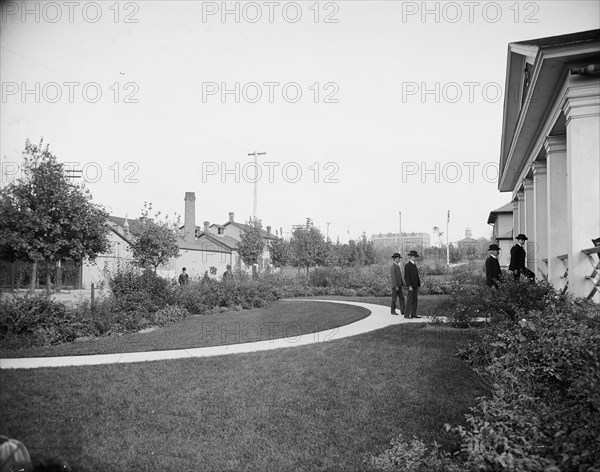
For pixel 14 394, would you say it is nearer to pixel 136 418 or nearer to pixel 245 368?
pixel 136 418

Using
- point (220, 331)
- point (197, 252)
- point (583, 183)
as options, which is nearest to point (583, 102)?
point (583, 183)

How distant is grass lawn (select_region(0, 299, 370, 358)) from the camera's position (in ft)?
29.0

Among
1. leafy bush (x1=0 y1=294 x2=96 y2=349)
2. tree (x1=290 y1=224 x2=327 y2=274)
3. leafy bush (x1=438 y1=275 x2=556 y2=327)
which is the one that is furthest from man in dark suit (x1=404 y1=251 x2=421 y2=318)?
tree (x1=290 y1=224 x2=327 y2=274)

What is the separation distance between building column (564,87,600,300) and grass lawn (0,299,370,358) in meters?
6.17

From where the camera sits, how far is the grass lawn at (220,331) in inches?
348

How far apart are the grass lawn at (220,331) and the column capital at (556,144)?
688 centimetres

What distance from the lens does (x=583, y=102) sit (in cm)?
730

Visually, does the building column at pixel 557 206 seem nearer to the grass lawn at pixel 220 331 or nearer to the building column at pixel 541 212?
the building column at pixel 541 212

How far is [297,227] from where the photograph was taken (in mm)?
37969

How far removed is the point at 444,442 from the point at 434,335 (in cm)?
569

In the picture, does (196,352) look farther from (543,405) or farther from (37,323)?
(543,405)

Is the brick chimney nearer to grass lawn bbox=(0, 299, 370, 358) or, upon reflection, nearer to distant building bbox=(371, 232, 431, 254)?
distant building bbox=(371, 232, 431, 254)

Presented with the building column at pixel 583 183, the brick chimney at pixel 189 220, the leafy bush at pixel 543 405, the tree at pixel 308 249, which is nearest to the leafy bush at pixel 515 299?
the building column at pixel 583 183

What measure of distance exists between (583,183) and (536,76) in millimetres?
2276
